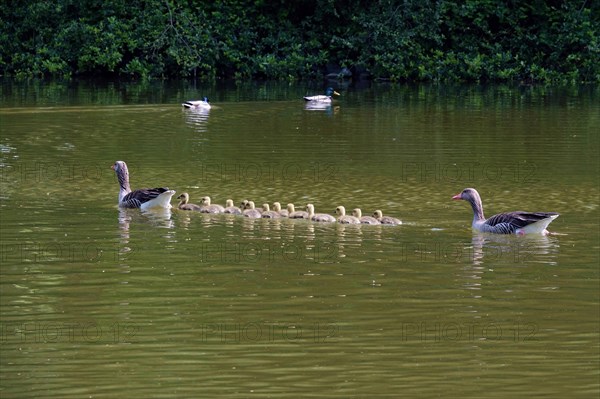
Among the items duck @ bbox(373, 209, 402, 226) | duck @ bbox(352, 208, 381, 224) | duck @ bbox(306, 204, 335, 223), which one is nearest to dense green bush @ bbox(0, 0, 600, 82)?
duck @ bbox(306, 204, 335, 223)

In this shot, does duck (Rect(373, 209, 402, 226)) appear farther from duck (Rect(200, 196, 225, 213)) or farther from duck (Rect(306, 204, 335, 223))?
duck (Rect(200, 196, 225, 213))

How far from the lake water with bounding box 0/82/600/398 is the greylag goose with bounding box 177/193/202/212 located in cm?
20

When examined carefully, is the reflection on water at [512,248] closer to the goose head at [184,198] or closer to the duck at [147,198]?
the goose head at [184,198]

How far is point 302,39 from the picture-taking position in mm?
48031

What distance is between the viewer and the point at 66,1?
47.4 m

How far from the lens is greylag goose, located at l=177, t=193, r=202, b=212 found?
2061cm

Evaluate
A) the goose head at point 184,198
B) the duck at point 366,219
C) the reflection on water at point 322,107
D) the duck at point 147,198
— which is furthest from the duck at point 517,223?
the reflection on water at point 322,107

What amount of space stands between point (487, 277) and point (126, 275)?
428 centimetres

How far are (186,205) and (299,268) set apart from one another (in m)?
4.74

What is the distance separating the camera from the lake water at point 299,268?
39.6 ft

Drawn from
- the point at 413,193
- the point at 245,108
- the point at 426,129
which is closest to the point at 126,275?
the point at 413,193

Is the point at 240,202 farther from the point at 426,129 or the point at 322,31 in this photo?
the point at 322,31

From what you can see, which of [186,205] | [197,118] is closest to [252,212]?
[186,205]

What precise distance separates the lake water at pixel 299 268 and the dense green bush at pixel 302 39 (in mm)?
13928
